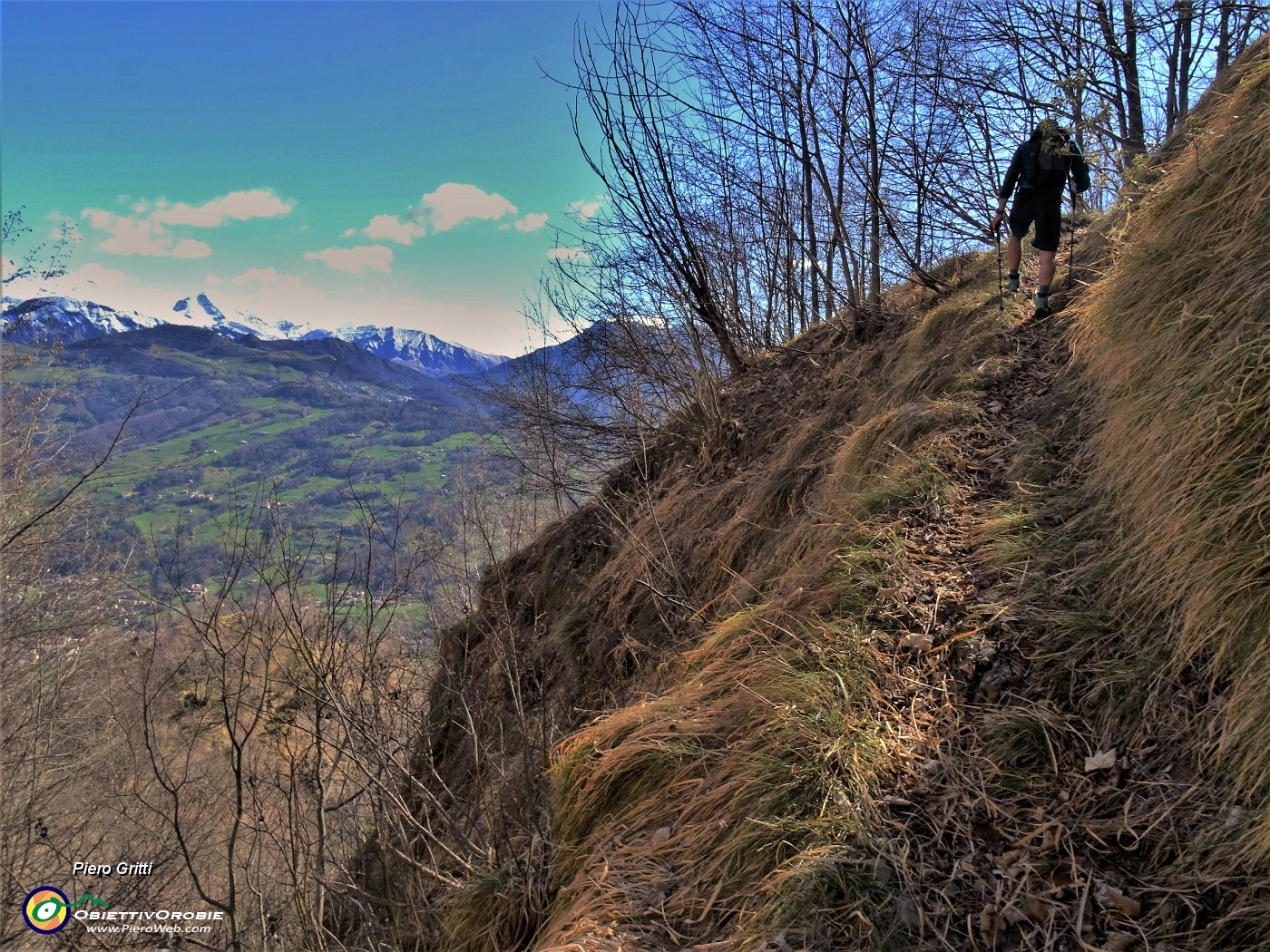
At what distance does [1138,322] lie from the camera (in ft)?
9.09

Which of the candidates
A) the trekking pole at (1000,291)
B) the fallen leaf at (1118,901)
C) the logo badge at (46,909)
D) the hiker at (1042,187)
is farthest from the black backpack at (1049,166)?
the logo badge at (46,909)

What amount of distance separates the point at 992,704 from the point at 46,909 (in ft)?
24.3

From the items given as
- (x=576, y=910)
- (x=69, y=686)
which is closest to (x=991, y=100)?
(x=576, y=910)

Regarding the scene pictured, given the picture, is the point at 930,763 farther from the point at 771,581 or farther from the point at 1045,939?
the point at 771,581

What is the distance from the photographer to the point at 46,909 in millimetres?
5023

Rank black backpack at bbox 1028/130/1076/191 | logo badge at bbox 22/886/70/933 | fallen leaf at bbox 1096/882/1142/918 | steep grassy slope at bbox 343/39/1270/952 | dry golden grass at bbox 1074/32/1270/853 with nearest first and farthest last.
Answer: fallen leaf at bbox 1096/882/1142/918 → steep grassy slope at bbox 343/39/1270/952 → dry golden grass at bbox 1074/32/1270/853 → black backpack at bbox 1028/130/1076/191 → logo badge at bbox 22/886/70/933

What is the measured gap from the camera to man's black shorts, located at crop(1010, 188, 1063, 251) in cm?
475

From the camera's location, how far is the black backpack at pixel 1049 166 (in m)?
4.55

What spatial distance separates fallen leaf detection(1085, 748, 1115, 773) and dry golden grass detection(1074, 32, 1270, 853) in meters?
0.22

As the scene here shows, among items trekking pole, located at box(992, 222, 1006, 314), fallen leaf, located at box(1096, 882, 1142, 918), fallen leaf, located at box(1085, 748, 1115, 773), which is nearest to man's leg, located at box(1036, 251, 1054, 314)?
trekking pole, located at box(992, 222, 1006, 314)

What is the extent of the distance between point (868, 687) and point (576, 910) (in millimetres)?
1200

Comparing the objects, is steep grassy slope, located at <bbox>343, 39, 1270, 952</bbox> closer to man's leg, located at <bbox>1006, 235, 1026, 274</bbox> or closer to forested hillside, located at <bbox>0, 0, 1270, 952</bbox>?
forested hillside, located at <bbox>0, 0, 1270, 952</bbox>

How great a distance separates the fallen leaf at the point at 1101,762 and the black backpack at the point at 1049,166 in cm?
463

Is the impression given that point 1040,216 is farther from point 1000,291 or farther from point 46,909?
point 46,909
